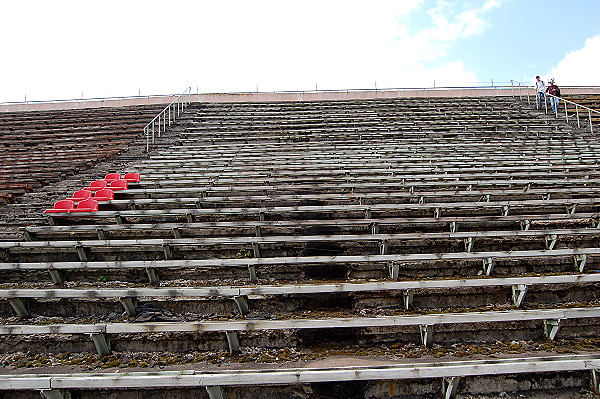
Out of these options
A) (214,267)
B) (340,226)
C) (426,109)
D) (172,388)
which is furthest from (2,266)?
(426,109)

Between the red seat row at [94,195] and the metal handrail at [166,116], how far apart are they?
2321mm

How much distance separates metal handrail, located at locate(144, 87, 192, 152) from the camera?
29.9ft

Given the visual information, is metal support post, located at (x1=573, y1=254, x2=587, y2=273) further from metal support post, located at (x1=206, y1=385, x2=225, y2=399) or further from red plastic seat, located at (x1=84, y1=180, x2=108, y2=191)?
red plastic seat, located at (x1=84, y1=180, x2=108, y2=191)

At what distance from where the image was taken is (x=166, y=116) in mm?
11195

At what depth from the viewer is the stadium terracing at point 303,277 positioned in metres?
2.51

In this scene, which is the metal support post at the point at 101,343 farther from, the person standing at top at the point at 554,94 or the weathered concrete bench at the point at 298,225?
the person standing at top at the point at 554,94

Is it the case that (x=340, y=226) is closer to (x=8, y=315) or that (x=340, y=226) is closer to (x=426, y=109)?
(x=8, y=315)

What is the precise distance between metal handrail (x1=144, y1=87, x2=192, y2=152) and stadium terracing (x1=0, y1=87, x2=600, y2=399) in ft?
6.24

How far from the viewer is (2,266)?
3.56 m

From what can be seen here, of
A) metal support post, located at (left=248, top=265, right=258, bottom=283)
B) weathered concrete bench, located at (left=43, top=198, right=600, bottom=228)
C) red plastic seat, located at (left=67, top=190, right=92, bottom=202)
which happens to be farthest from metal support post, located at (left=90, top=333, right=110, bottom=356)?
red plastic seat, located at (left=67, top=190, right=92, bottom=202)

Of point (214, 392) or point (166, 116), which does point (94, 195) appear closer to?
point (214, 392)

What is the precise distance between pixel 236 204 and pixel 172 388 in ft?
9.34

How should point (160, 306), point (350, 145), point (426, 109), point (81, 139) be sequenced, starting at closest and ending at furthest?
point (160, 306) < point (350, 145) < point (81, 139) < point (426, 109)

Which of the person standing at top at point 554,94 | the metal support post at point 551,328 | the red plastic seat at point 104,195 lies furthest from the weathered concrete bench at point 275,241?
the person standing at top at point 554,94
